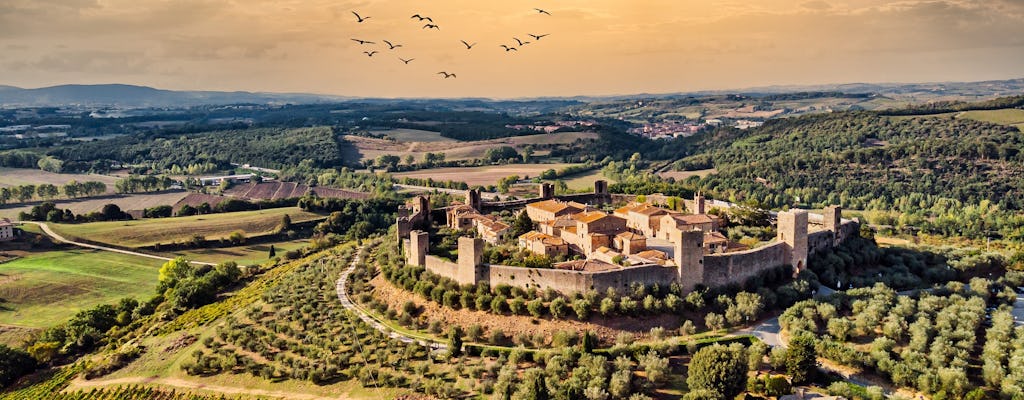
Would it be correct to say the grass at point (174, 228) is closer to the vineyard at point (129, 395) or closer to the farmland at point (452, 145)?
the vineyard at point (129, 395)

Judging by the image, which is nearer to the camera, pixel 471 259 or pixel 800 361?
pixel 800 361

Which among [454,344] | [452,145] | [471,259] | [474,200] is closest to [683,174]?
[474,200]

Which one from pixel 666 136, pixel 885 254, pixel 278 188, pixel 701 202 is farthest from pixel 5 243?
pixel 666 136

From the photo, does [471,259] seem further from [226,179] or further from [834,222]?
[226,179]

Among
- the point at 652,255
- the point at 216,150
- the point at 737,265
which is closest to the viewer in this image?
the point at 737,265

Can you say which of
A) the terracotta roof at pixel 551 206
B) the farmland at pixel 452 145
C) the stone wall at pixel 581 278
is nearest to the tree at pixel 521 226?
the terracotta roof at pixel 551 206

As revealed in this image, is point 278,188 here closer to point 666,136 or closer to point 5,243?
point 5,243

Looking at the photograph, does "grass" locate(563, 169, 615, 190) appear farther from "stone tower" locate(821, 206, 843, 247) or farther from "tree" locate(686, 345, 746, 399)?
"tree" locate(686, 345, 746, 399)
